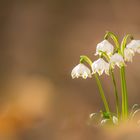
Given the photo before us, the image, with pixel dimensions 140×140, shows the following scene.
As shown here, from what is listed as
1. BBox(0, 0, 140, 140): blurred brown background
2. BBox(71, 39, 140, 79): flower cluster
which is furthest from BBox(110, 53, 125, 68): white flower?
BBox(0, 0, 140, 140): blurred brown background

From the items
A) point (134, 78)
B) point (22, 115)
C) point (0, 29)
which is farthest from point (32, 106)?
point (0, 29)

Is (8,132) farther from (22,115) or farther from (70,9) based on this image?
(70,9)

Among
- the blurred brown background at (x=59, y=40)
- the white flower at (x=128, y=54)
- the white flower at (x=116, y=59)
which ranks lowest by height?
the white flower at (x=116, y=59)

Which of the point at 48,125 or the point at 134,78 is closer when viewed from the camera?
the point at 48,125

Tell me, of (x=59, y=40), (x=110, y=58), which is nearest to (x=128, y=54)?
(x=110, y=58)

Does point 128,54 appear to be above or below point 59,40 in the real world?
below

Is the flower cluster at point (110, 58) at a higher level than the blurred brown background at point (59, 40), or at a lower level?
lower

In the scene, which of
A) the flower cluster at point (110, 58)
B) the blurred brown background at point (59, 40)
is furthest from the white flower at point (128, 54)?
the blurred brown background at point (59, 40)

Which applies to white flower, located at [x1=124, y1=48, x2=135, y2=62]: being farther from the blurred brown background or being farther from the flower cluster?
the blurred brown background

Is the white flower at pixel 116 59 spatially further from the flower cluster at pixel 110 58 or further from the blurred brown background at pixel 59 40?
the blurred brown background at pixel 59 40

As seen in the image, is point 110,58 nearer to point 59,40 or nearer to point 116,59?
point 116,59

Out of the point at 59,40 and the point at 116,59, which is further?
the point at 59,40
